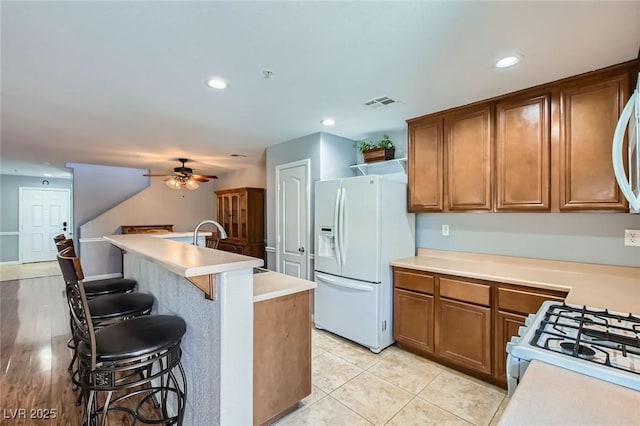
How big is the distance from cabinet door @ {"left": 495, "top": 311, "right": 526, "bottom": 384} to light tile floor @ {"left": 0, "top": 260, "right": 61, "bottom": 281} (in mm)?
8232

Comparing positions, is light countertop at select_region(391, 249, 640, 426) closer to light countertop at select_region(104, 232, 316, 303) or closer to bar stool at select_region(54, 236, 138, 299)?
light countertop at select_region(104, 232, 316, 303)

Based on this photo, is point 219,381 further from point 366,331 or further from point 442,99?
point 442,99

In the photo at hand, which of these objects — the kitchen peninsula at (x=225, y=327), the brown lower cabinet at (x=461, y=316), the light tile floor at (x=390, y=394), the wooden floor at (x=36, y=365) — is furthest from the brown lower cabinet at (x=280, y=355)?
the brown lower cabinet at (x=461, y=316)

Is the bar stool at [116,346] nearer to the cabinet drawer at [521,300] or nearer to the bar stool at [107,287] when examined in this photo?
the bar stool at [107,287]

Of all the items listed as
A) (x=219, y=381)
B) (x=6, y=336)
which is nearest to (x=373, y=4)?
(x=219, y=381)

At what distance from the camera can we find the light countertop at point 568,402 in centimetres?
69

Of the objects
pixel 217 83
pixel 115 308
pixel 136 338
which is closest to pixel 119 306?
pixel 115 308

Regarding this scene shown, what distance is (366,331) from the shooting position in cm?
295

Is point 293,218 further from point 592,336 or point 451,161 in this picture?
point 592,336

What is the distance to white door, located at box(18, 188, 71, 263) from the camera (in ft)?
25.5

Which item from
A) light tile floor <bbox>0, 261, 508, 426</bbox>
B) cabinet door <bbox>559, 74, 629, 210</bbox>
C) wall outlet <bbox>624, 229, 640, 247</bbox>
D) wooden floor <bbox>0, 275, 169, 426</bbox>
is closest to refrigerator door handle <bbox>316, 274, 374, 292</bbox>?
light tile floor <bbox>0, 261, 508, 426</bbox>

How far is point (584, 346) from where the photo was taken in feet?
3.27

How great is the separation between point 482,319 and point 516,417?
1911 millimetres

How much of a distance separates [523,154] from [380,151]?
1429 millimetres
